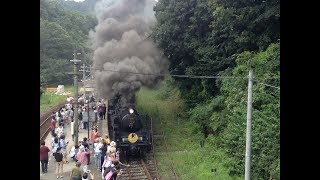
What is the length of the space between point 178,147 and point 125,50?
5106 mm

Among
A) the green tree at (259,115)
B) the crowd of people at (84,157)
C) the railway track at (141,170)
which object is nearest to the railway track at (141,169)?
the railway track at (141,170)

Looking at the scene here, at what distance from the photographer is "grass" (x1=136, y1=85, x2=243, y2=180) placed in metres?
12.4

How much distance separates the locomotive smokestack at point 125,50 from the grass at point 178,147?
7.12ft

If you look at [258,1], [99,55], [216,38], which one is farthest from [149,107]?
[258,1]

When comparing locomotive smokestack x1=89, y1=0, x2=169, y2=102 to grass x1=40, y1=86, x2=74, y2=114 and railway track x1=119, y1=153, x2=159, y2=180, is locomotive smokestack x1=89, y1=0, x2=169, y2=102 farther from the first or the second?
grass x1=40, y1=86, x2=74, y2=114

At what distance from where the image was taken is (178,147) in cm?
1571

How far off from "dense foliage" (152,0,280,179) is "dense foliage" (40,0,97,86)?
11126 mm

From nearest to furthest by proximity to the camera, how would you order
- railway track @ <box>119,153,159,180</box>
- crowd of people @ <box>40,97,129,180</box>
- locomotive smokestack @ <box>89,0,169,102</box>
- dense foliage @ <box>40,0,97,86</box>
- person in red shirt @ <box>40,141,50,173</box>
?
crowd of people @ <box>40,97,129,180</box> < person in red shirt @ <box>40,141,50,173</box> < railway track @ <box>119,153,159,180</box> < locomotive smokestack @ <box>89,0,169,102</box> < dense foliage @ <box>40,0,97,86</box>

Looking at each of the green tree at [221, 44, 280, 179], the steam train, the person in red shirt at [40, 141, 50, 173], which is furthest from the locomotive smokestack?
the person in red shirt at [40, 141, 50, 173]

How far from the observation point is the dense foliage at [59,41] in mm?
32750

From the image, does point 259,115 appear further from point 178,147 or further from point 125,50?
point 125,50

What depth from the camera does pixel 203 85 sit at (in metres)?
17.7
